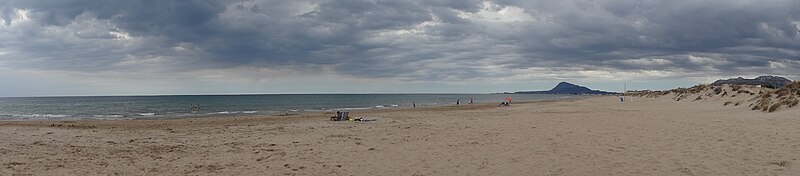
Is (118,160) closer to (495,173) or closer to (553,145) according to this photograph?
(495,173)

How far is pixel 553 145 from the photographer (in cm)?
1197

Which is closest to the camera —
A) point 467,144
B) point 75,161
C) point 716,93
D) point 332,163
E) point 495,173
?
point 495,173

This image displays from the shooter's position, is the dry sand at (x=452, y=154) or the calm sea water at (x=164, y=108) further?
the calm sea water at (x=164, y=108)

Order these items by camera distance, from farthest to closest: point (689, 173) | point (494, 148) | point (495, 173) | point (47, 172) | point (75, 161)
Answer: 1. point (494, 148)
2. point (75, 161)
3. point (47, 172)
4. point (495, 173)
5. point (689, 173)

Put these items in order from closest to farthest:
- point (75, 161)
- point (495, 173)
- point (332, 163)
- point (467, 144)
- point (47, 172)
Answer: point (495, 173) < point (47, 172) < point (332, 163) < point (75, 161) < point (467, 144)

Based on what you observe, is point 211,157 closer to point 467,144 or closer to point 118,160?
point 118,160

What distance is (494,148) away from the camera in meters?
11.9

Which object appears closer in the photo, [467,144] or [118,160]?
[118,160]

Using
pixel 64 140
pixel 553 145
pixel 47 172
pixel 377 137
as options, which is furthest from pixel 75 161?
pixel 553 145

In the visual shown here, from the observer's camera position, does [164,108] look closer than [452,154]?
No

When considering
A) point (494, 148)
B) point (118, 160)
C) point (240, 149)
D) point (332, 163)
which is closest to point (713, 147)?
point (494, 148)

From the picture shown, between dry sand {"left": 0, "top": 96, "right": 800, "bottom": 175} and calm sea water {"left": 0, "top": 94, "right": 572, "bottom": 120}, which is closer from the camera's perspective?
dry sand {"left": 0, "top": 96, "right": 800, "bottom": 175}

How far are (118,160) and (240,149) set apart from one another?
2.87 m

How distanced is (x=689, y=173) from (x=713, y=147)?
10.8 feet
